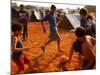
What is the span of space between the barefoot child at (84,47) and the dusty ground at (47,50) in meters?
0.06

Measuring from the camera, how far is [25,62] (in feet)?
6.65

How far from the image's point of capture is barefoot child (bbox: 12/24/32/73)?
1987 mm

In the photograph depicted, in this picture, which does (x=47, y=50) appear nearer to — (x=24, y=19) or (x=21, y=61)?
(x=21, y=61)

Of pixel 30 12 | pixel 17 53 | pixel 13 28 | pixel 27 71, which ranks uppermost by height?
pixel 30 12

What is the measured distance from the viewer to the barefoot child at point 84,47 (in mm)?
2237

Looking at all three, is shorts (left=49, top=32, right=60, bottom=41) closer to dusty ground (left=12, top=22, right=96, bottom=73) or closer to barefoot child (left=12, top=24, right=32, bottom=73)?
dusty ground (left=12, top=22, right=96, bottom=73)

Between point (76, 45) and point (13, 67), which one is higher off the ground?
point (76, 45)

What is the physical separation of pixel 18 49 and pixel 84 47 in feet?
2.34

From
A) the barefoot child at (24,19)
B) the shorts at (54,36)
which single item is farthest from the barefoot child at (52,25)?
the barefoot child at (24,19)

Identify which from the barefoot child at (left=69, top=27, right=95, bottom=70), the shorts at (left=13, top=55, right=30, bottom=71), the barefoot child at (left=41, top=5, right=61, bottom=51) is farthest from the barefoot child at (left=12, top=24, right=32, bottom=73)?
the barefoot child at (left=69, top=27, right=95, bottom=70)

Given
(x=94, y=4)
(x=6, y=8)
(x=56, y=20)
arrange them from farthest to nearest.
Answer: (x=94, y=4)
(x=56, y=20)
(x=6, y=8)
